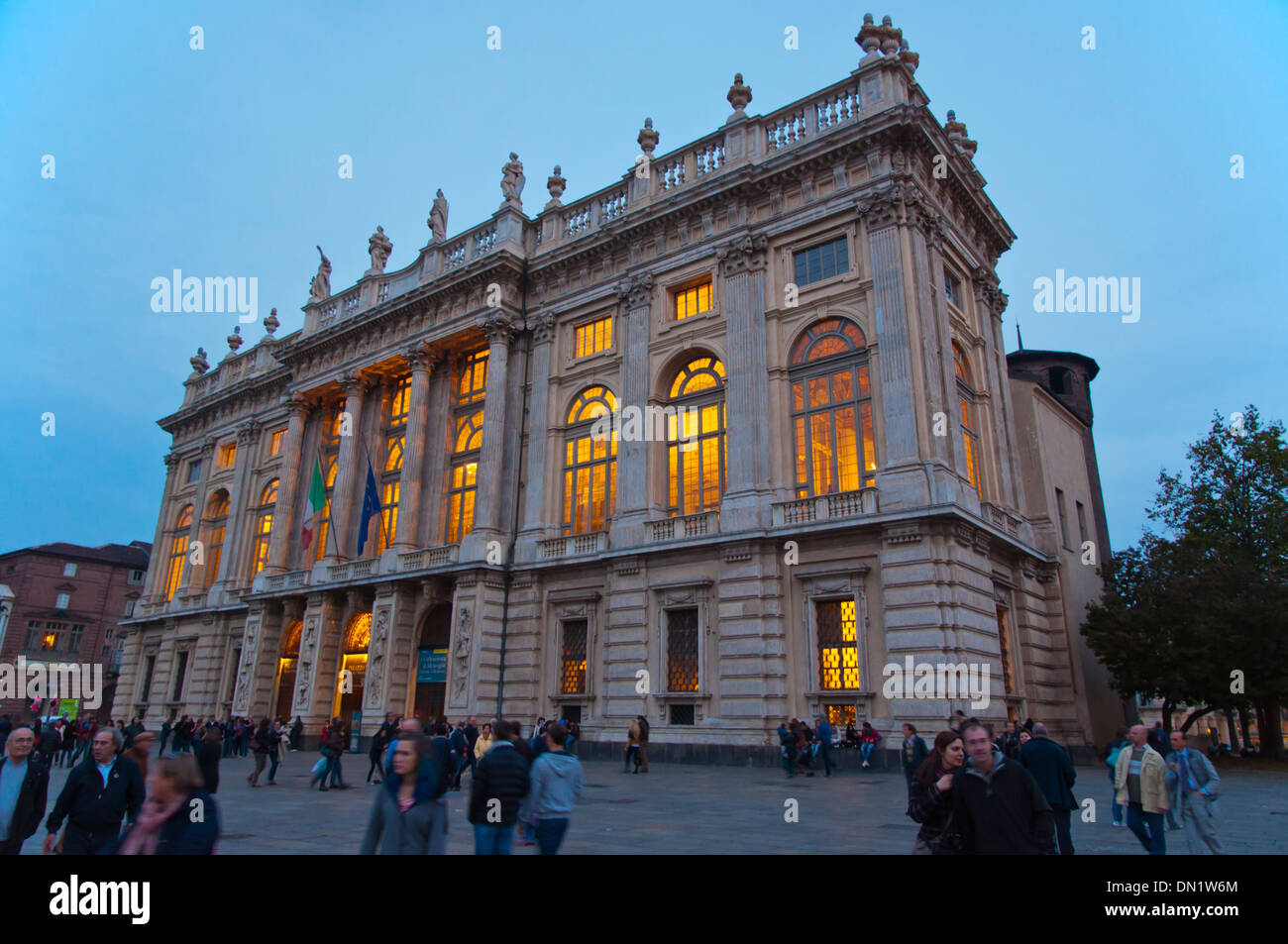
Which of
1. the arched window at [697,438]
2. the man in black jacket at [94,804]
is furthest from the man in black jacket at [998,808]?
the arched window at [697,438]

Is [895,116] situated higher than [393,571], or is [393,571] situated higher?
[895,116]

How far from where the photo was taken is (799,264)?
88.8 ft

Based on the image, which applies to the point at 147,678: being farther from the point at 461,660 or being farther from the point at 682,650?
the point at 682,650

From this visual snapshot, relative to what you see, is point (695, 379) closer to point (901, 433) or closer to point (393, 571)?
point (901, 433)

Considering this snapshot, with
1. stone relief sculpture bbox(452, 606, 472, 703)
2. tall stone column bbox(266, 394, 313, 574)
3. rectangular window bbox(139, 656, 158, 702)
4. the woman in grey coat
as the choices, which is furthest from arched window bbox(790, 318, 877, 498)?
rectangular window bbox(139, 656, 158, 702)

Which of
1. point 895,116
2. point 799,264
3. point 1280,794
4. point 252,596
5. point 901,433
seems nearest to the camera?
point 1280,794

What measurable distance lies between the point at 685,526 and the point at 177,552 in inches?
1472

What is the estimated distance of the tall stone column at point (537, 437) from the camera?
30078mm

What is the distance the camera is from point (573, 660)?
28.4 m

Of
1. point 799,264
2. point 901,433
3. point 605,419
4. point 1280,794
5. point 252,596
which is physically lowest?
point 1280,794

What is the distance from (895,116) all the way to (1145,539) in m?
19.2

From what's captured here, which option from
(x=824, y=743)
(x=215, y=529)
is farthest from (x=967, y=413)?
(x=215, y=529)
